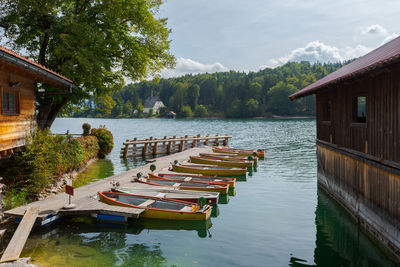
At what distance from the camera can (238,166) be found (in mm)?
26297

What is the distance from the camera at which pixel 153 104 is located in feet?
621

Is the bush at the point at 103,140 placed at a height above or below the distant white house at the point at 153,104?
below

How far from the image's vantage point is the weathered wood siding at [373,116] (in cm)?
929

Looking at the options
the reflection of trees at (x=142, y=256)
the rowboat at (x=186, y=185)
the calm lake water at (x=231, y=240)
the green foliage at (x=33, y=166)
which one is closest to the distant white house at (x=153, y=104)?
the rowboat at (x=186, y=185)

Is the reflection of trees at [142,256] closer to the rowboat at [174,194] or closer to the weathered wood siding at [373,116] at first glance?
the rowboat at [174,194]

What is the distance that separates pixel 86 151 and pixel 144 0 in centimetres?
1293

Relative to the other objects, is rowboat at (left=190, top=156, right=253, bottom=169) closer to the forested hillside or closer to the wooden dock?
the wooden dock

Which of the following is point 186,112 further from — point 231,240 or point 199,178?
point 231,240

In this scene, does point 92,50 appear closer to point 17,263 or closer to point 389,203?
point 17,263

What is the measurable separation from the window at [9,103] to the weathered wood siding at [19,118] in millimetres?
171

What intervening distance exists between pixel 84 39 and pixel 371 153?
17968 millimetres

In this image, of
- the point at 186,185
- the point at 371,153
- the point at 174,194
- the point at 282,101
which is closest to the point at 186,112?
the point at 282,101

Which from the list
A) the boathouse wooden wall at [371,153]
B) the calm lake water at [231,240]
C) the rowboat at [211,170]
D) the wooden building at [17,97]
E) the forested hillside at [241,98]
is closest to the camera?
the boathouse wooden wall at [371,153]

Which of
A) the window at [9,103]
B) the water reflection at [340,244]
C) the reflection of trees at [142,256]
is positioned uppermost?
the window at [9,103]
